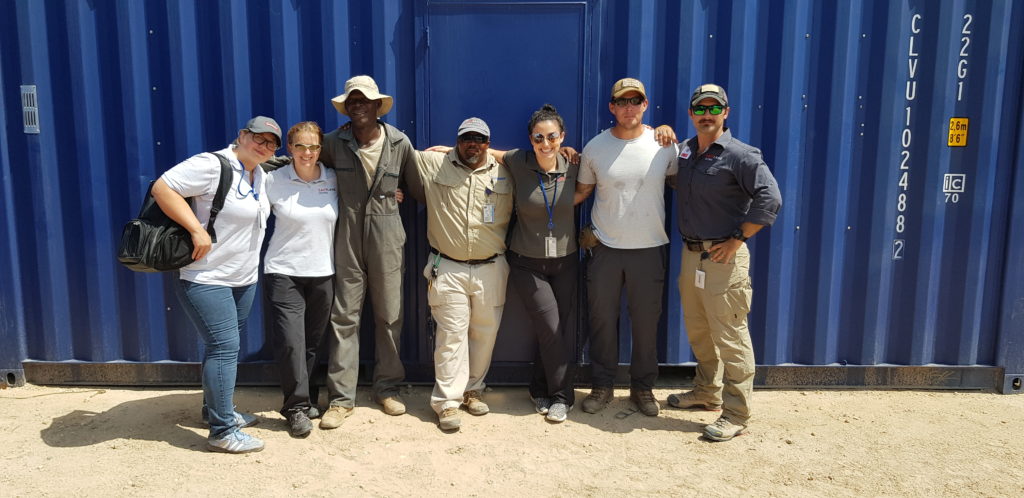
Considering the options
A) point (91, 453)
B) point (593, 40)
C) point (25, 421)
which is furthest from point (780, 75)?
point (25, 421)

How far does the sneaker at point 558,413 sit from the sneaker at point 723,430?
31.1 inches

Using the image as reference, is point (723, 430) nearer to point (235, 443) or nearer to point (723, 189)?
point (723, 189)

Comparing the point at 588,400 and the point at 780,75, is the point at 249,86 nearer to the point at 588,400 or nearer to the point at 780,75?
the point at 588,400

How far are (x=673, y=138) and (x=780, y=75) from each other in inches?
34.4

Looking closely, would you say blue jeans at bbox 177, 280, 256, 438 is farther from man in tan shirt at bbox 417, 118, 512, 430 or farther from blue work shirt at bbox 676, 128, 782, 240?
blue work shirt at bbox 676, 128, 782, 240

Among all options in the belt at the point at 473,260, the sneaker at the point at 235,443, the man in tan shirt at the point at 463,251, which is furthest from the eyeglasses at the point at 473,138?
the sneaker at the point at 235,443

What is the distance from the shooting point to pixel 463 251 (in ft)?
12.4

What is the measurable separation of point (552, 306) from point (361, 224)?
47.3 inches

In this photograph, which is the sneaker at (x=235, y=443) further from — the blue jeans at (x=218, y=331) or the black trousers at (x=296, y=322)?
the black trousers at (x=296, y=322)

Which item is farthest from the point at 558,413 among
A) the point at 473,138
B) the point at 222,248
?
the point at 222,248

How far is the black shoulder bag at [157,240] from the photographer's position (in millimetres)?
3119

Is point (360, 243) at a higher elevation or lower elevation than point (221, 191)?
lower

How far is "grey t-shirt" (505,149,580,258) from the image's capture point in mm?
3740

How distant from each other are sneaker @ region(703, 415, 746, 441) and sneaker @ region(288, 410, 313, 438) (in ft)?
7.17
